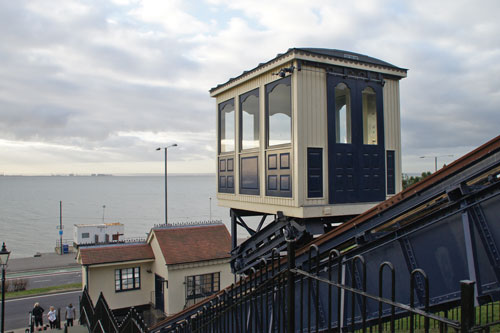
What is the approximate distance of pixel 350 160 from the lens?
827cm

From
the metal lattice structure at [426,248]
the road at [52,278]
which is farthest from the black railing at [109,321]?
the road at [52,278]

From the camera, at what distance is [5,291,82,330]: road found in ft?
68.5

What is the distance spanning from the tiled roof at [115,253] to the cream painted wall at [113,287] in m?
0.43

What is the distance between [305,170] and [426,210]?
315 cm

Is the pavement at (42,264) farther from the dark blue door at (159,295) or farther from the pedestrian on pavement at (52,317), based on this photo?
the pedestrian on pavement at (52,317)

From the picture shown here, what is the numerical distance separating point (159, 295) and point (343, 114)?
17659 millimetres

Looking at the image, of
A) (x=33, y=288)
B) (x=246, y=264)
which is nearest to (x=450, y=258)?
(x=246, y=264)

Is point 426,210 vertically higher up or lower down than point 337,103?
lower down

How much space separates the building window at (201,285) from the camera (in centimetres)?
2141

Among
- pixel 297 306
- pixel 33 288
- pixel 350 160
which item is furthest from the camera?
pixel 33 288

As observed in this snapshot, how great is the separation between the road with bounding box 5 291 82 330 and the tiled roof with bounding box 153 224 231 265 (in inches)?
291

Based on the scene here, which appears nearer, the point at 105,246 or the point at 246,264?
the point at 246,264

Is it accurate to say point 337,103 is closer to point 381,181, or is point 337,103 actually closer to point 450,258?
point 381,181

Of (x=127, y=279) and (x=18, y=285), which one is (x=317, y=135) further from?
(x=18, y=285)
